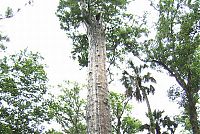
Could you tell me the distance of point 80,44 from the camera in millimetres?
12859

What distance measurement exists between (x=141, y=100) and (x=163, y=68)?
24.4 ft

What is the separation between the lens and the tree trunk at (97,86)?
433cm

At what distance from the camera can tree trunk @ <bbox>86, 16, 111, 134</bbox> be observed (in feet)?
14.2

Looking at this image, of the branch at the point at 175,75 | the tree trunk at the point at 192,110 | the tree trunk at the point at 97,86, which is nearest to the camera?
the tree trunk at the point at 97,86

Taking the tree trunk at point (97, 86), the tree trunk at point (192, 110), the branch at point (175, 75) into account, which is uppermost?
the branch at point (175, 75)

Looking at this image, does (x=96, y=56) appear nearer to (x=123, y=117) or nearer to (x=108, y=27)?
(x=108, y=27)

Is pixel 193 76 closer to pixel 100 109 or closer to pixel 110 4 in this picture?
pixel 110 4

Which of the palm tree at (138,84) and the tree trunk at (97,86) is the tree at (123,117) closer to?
the palm tree at (138,84)

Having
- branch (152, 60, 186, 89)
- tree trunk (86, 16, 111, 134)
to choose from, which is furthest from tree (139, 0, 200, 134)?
tree trunk (86, 16, 111, 134)

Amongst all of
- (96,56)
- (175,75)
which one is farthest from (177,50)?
(96,56)

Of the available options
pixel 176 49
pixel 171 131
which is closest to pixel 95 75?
pixel 176 49

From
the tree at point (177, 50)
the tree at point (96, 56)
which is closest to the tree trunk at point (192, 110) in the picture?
the tree at point (177, 50)

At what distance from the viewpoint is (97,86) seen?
16.2 feet

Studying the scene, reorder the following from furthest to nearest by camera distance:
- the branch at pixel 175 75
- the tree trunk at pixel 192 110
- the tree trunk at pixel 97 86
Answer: the branch at pixel 175 75, the tree trunk at pixel 192 110, the tree trunk at pixel 97 86
